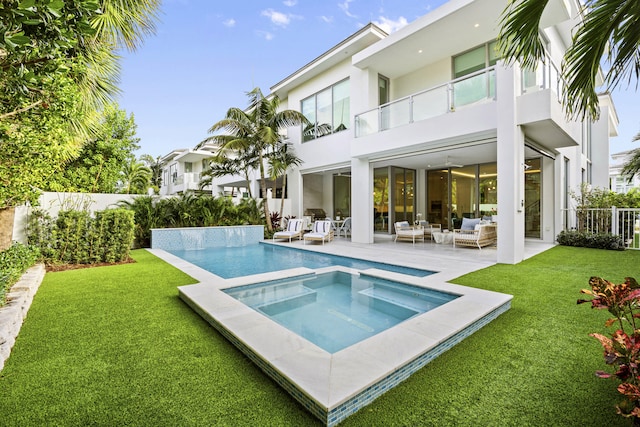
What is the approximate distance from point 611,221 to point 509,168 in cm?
669

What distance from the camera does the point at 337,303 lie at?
5.27 metres

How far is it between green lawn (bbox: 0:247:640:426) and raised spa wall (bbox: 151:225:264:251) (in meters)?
7.27

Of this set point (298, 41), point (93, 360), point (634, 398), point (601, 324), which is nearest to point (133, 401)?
point (93, 360)

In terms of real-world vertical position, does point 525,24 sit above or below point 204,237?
above

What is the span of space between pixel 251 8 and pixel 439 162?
1151cm

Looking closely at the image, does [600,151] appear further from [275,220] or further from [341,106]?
[275,220]

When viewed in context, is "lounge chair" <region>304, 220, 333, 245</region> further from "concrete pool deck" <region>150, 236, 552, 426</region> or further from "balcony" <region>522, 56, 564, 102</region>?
"balcony" <region>522, 56, 564, 102</region>

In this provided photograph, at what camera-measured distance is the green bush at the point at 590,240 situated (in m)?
10.3

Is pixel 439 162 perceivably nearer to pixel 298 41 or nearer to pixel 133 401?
pixel 298 41

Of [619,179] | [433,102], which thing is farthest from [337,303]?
→ [619,179]

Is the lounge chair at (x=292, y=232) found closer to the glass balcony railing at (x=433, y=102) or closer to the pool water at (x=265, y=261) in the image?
the pool water at (x=265, y=261)

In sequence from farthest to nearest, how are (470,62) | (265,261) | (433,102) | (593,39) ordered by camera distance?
(470,62) < (433,102) < (265,261) < (593,39)

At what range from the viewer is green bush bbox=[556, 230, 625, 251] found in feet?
33.7

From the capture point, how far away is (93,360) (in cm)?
303
